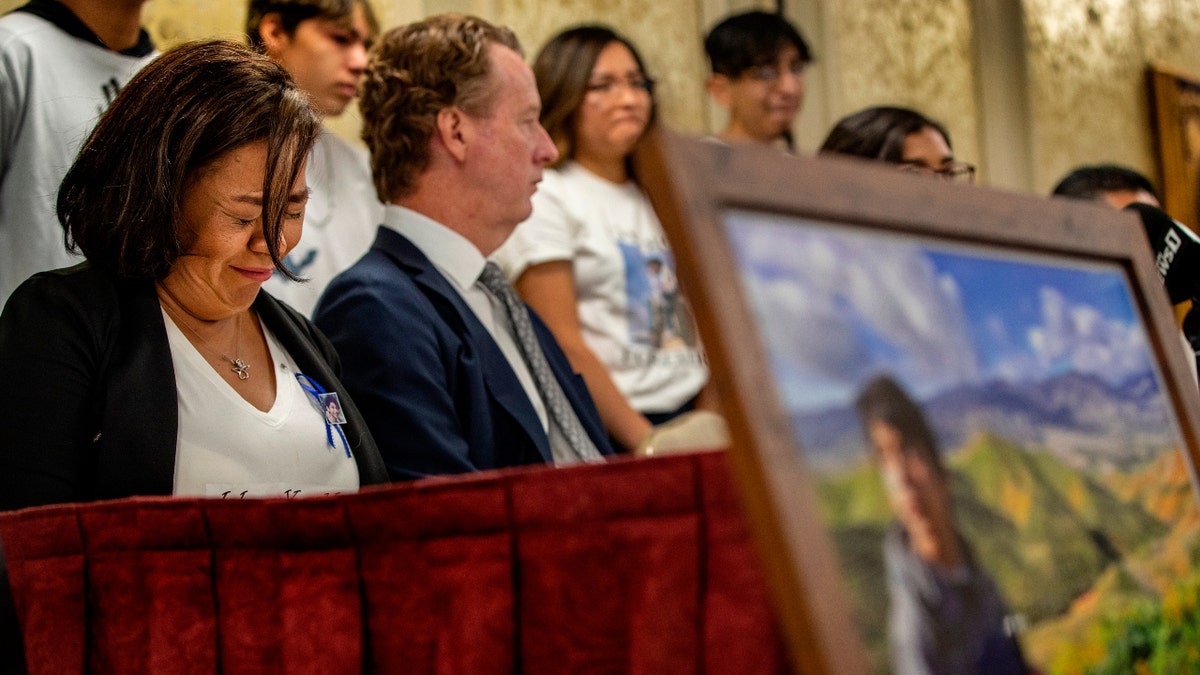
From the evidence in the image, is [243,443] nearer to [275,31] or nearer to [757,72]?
[275,31]

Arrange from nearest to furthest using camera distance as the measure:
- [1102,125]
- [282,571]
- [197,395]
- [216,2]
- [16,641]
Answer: [282,571] < [16,641] < [197,395] < [216,2] < [1102,125]

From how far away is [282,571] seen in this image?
3.93ft

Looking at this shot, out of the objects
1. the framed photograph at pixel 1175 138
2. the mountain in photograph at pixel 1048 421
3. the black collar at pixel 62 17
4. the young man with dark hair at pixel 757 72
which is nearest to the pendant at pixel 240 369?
the black collar at pixel 62 17

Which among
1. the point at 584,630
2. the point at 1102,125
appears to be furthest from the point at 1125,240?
the point at 1102,125

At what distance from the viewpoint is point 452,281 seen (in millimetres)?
2055

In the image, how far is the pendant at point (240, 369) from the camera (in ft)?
5.15

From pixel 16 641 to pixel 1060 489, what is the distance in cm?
104

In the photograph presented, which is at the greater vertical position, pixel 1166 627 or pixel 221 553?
pixel 221 553

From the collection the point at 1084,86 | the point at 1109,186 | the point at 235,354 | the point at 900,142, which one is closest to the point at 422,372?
the point at 235,354

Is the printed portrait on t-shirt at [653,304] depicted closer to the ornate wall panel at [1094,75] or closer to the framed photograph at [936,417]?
the framed photograph at [936,417]

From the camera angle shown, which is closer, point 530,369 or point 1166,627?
point 1166,627

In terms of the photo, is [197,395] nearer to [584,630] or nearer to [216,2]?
[584,630]

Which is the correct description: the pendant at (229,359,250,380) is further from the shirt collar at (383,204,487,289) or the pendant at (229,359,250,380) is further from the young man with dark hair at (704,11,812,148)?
the young man with dark hair at (704,11,812,148)

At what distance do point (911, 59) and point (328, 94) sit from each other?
3.33m
